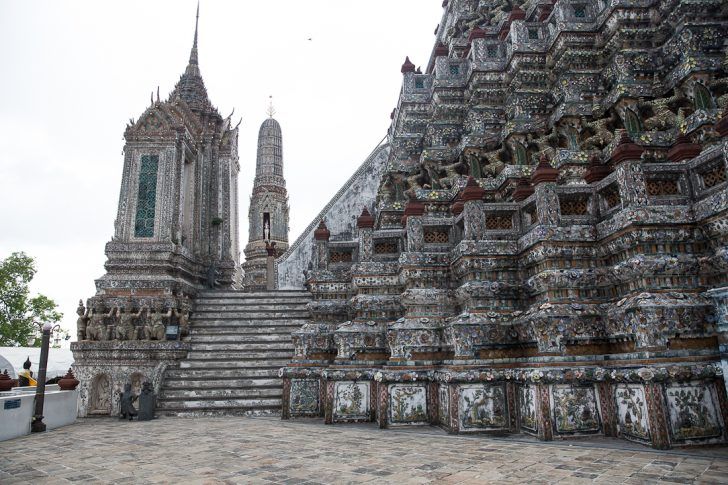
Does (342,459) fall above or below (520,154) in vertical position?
below

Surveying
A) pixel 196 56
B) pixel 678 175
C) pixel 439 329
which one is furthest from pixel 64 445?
pixel 196 56

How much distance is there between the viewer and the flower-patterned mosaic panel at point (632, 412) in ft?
20.1

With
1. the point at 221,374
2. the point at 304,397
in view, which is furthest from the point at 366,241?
the point at 221,374

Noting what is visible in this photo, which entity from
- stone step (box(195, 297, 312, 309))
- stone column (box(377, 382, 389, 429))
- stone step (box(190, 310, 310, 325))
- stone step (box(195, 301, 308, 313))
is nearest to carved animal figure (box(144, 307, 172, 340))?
stone step (box(190, 310, 310, 325))

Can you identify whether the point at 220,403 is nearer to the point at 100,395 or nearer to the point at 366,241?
the point at 100,395

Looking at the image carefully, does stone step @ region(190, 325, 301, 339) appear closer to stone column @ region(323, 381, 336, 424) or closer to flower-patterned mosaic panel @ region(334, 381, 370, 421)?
stone column @ region(323, 381, 336, 424)

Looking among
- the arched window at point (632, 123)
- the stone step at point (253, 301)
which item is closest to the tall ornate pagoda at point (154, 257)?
the stone step at point (253, 301)

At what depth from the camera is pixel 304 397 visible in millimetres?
10828

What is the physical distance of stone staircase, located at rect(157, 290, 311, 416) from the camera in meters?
12.1

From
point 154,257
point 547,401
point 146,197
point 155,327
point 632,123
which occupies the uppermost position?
point 146,197

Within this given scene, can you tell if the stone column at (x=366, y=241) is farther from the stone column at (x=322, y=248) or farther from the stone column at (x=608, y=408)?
the stone column at (x=608, y=408)

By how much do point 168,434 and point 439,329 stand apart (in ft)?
17.5

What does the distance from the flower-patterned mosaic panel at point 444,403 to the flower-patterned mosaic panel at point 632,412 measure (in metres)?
2.50

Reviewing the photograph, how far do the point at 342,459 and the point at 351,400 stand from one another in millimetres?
3548
